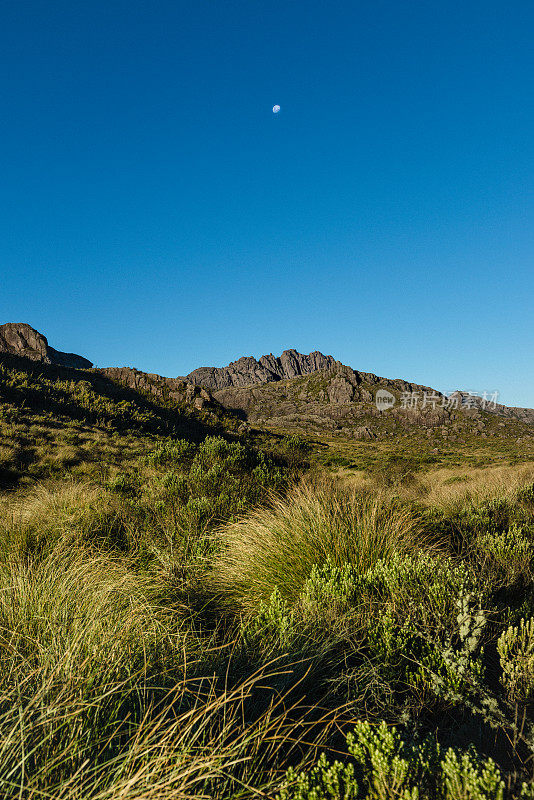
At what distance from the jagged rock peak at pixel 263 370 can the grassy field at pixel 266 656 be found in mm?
175489

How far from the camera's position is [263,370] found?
18775cm

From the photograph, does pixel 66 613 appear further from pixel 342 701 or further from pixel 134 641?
pixel 342 701

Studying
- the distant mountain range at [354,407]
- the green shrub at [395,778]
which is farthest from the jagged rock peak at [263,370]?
the green shrub at [395,778]

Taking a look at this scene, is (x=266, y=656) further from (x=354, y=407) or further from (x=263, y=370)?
(x=263, y=370)

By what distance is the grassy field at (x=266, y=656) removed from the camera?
154cm

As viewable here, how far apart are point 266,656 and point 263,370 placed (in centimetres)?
18608

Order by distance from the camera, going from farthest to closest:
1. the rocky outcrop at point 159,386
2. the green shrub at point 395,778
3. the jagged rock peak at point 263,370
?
1. the jagged rock peak at point 263,370
2. the rocky outcrop at point 159,386
3. the green shrub at point 395,778

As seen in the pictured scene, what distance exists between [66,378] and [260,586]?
86.4 feet

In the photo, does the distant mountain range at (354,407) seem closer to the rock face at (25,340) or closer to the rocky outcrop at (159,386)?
the rock face at (25,340)

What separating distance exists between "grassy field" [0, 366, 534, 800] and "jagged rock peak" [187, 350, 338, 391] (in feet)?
576

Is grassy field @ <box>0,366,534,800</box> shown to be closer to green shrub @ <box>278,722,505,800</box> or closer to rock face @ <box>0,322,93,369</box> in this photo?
green shrub @ <box>278,722,505,800</box>

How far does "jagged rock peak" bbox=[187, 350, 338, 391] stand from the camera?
607 feet

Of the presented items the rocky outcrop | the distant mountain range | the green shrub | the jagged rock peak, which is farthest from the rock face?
the jagged rock peak

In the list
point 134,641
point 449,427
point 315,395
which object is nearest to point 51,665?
point 134,641
